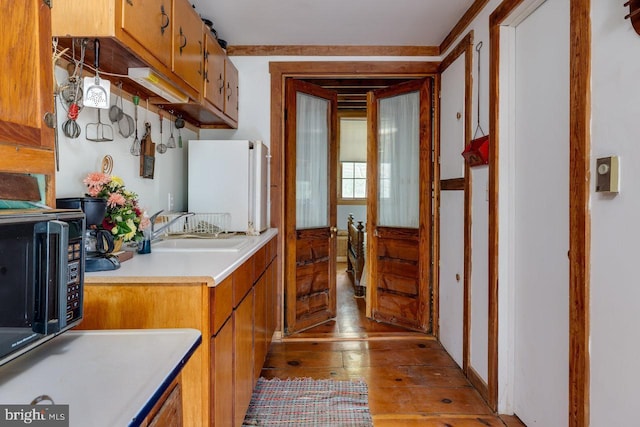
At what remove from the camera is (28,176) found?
3.10 feet

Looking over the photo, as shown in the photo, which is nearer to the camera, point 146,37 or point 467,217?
point 146,37

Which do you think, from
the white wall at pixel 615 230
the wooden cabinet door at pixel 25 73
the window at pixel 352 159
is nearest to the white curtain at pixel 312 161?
the white wall at pixel 615 230

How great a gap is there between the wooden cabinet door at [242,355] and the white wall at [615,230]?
142cm

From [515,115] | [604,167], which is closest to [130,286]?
[604,167]

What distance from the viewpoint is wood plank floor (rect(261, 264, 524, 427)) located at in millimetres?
2346

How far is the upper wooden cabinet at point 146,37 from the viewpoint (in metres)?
1.46

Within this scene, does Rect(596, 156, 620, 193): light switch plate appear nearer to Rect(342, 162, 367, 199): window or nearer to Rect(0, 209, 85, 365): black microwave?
Rect(0, 209, 85, 365): black microwave

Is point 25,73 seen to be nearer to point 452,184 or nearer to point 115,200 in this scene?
point 115,200

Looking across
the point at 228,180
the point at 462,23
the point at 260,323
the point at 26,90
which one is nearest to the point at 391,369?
the point at 260,323

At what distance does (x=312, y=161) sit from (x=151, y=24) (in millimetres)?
2254

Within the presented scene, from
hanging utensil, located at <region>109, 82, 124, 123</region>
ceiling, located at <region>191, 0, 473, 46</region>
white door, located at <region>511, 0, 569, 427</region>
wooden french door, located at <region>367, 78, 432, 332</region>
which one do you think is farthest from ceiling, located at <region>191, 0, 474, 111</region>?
hanging utensil, located at <region>109, 82, 124, 123</region>

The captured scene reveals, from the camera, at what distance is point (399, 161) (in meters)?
3.91

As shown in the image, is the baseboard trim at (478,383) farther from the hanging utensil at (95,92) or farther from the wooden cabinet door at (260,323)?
the hanging utensil at (95,92)

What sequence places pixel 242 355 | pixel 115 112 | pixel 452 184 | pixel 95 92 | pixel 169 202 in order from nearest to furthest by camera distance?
→ pixel 95 92, pixel 242 355, pixel 115 112, pixel 169 202, pixel 452 184
